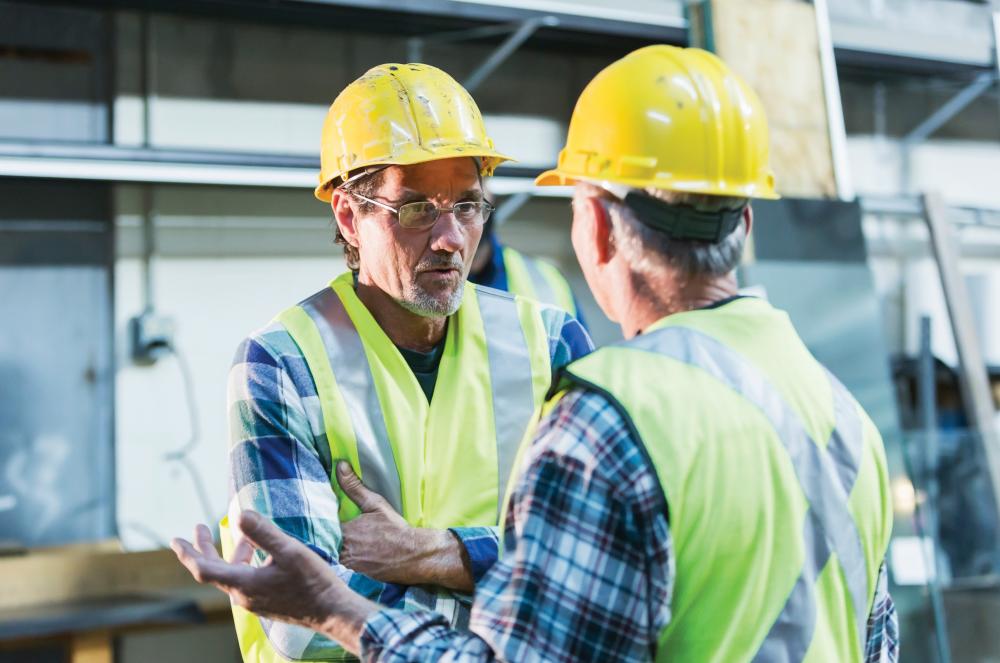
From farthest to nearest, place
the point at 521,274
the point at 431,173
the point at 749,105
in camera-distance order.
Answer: the point at 521,274 < the point at 431,173 < the point at 749,105

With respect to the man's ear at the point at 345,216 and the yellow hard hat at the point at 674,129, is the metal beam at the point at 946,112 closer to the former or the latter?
the man's ear at the point at 345,216

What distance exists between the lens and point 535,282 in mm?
3629

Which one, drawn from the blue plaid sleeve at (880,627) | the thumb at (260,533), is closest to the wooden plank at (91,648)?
the thumb at (260,533)

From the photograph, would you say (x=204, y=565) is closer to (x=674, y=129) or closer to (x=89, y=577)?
(x=674, y=129)

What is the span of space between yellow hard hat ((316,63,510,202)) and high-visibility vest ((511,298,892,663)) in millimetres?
670

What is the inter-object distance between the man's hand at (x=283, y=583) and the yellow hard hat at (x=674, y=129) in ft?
1.94

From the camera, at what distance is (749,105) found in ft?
4.82

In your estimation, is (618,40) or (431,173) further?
(618,40)

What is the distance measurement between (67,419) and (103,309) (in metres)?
0.48

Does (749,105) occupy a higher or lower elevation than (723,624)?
higher

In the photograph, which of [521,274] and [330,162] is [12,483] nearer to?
[521,274]

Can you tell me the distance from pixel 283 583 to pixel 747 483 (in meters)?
0.53

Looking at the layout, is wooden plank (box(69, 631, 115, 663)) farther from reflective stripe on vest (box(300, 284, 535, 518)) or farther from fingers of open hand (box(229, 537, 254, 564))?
fingers of open hand (box(229, 537, 254, 564))

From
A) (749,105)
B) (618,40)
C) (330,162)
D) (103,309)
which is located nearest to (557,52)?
(618,40)
